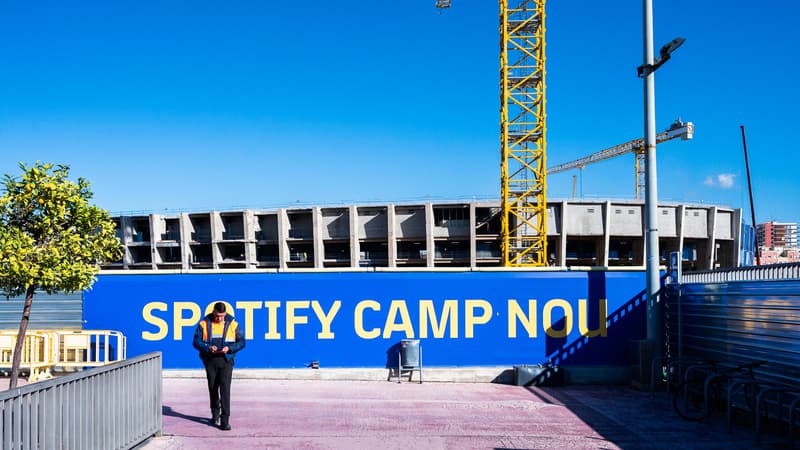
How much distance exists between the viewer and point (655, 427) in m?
10.0

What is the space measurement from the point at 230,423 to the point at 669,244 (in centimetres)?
7389

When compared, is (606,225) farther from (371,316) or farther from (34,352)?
(34,352)

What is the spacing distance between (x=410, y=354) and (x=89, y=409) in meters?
8.24

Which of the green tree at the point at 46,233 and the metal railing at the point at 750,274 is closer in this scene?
the green tree at the point at 46,233

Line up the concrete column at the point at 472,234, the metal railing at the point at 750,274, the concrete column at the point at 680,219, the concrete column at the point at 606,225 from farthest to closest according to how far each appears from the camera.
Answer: the concrete column at the point at 680,219, the concrete column at the point at 472,234, the concrete column at the point at 606,225, the metal railing at the point at 750,274

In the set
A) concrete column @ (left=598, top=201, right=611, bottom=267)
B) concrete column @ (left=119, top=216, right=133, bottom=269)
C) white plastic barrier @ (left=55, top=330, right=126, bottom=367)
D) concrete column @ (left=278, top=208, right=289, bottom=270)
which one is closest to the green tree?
white plastic barrier @ (left=55, top=330, right=126, bottom=367)

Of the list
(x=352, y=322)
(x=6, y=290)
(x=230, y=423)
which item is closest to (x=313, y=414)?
(x=230, y=423)

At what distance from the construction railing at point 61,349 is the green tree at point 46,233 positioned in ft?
16.7

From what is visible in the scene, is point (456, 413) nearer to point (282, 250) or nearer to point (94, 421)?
point (94, 421)

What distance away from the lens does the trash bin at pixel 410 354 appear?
14227 millimetres

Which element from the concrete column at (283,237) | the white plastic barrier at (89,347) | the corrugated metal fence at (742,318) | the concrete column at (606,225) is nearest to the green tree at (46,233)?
the white plastic barrier at (89,347)

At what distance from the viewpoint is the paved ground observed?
29.2 feet

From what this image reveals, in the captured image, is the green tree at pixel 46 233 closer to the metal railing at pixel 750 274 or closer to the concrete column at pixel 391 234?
the metal railing at pixel 750 274

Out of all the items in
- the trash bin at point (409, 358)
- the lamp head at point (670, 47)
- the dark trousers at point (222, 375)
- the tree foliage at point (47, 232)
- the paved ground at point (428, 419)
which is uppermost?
the lamp head at point (670, 47)
